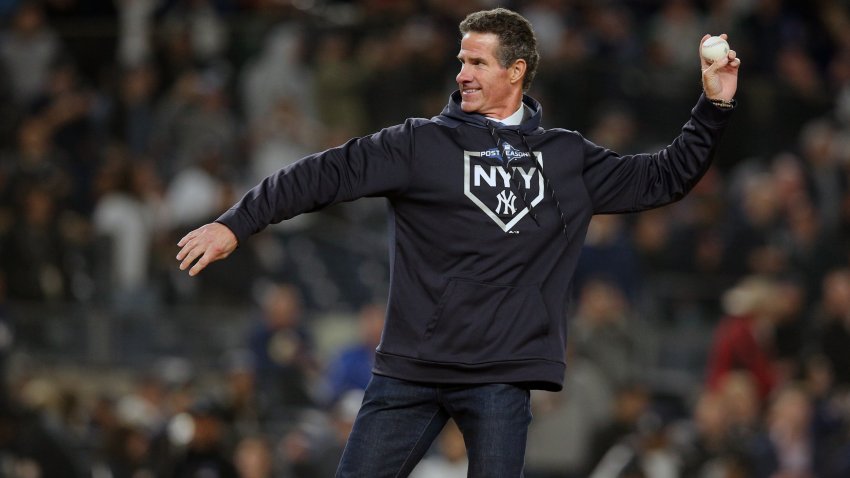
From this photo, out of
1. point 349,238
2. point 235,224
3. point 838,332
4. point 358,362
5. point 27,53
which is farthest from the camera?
point 27,53

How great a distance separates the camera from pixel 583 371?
11789 millimetres

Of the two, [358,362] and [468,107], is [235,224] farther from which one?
[358,362]

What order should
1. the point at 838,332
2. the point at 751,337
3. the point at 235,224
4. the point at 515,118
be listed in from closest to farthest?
the point at 235,224
the point at 515,118
the point at 751,337
the point at 838,332

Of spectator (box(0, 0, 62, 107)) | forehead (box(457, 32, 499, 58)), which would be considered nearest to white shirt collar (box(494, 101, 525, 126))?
forehead (box(457, 32, 499, 58))

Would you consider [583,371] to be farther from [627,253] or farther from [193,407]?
[193,407]

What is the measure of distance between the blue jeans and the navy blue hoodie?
0.20 feet

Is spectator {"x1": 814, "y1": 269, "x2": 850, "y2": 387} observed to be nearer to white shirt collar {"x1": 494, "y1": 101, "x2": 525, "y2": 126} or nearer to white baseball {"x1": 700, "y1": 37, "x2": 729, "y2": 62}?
white baseball {"x1": 700, "y1": 37, "x2": 729, "y2": 62}

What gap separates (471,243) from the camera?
213 inches

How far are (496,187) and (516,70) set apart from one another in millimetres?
412

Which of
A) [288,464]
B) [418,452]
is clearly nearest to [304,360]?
[288,464]

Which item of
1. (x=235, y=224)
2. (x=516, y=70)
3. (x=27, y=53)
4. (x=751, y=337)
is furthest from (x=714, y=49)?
(x=27, y=53)

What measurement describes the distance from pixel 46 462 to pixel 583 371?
380 cm

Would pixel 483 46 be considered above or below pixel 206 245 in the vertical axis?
above

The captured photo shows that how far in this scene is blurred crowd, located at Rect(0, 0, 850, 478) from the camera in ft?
37.2
